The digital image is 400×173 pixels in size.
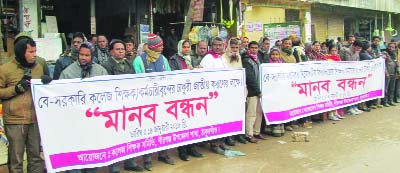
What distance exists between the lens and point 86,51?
495 cm

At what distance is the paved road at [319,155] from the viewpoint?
5742mm

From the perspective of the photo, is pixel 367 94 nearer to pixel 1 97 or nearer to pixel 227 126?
pixel 227 126

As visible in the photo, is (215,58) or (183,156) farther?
(215,58)

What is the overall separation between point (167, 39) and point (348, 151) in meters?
5.41

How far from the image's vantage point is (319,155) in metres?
→ 6.45

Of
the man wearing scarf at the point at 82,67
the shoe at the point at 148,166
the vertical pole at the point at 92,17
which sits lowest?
the shoe at the point at 148,166

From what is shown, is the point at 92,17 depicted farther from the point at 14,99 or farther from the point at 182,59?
the point at 14,99

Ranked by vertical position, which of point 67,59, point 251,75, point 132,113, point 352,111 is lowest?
point 352,111

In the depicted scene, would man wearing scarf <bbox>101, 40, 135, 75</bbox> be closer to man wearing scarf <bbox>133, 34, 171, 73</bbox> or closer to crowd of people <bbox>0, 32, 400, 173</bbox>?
crowd of people <bbox>0, 32, 400, 173</bbox>

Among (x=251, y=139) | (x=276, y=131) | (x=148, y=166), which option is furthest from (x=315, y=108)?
(x=148, y=166)

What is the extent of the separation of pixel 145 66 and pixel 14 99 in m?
1.83

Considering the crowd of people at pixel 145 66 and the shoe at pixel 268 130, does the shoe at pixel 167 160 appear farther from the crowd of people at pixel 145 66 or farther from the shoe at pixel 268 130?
the shoe at pixel 268 130

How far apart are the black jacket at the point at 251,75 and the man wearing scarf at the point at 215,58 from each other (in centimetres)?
41

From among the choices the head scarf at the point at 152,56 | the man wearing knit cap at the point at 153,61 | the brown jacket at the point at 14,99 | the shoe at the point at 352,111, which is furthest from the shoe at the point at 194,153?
the shoe at the point at 352,111
